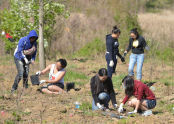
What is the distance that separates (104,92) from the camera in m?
6.54

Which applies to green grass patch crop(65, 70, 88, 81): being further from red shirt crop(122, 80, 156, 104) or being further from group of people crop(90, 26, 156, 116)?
red shirt crop(122, 80, 156, 104)

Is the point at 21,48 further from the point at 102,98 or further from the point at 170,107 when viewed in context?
the point at 170,107

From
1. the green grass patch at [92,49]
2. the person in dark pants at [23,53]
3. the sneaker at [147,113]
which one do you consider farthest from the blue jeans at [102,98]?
the green grass patch at [92,49]

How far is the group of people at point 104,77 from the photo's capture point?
20.3 ft

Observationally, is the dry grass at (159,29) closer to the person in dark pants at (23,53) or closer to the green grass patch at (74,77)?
the green grass patch at (74,77)

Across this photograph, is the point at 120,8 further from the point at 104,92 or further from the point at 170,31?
the point at 104,92

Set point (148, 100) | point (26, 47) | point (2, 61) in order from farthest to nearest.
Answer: point (2, 61) → point (26, 47) → point (148, 100)

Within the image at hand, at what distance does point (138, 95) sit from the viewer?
618 cm

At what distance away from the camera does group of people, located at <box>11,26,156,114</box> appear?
6199 mm

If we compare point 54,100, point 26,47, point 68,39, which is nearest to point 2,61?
point 68,39

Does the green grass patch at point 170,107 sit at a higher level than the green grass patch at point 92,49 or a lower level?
lower

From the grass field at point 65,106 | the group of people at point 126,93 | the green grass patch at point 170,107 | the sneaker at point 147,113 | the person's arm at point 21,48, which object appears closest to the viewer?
the grass field at point 65,106

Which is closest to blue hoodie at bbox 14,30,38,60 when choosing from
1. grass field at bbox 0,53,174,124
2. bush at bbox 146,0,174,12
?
grass field at bbox 0,53,174,124

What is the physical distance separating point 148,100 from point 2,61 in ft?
30.1
